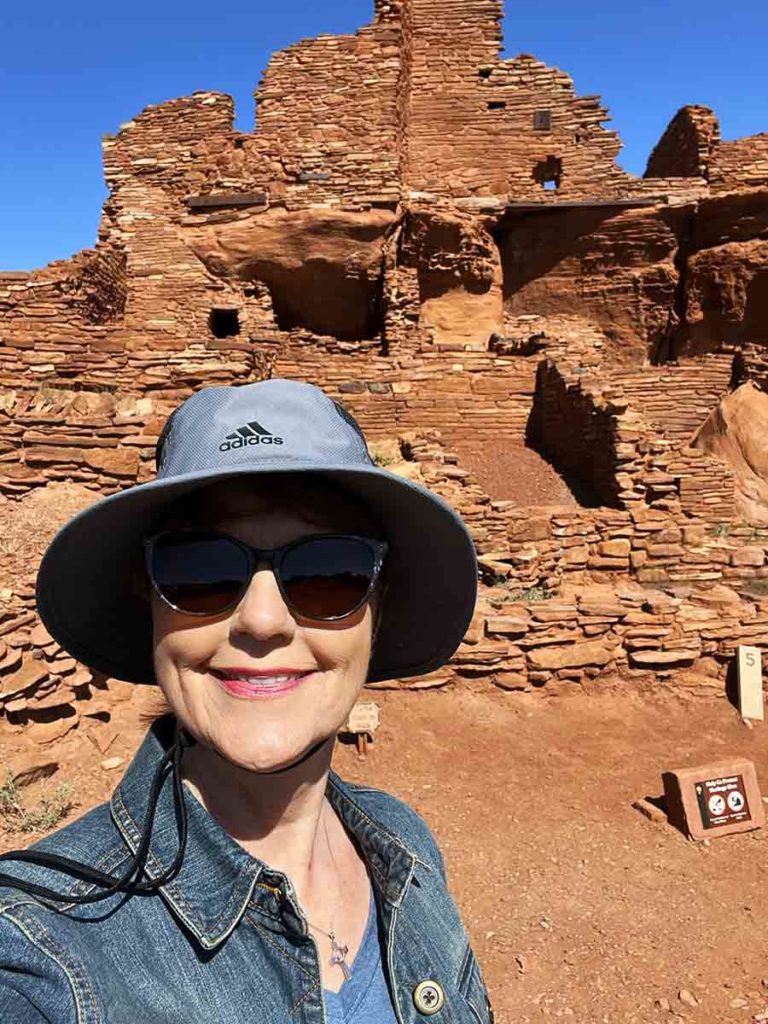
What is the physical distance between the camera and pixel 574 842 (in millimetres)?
4727

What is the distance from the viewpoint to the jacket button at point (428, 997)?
1.36 metres

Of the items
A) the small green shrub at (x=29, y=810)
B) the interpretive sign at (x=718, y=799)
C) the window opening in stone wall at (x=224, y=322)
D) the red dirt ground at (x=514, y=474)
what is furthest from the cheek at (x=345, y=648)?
the window opening in stone wall at (x=224, y=322)

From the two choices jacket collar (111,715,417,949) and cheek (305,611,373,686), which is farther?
cheek (305,611,373,686)

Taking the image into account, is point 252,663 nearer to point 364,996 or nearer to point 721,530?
point 364,996

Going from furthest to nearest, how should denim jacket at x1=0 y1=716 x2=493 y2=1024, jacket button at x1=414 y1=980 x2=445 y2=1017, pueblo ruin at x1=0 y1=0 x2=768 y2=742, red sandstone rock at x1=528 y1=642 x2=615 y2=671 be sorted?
pueblo ruin at x1=0 y1=0 x2=768 y2=742 < red sandstone rock at x1=528 y1=642 x2=615 y2=671 < jacket button at x1=414 y1=980 x2=445 y2=1017 < denim jacket at x1=0 y1=716 x2=493 y2=1024

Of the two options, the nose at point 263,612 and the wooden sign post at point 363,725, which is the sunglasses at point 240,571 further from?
the wooden sign post at point 363,725

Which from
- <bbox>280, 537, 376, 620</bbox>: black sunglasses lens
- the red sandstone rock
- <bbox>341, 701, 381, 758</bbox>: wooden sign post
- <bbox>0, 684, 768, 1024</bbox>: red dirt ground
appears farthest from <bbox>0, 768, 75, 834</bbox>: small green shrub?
the red sandstone rock

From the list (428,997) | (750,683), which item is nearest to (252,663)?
(428,997)

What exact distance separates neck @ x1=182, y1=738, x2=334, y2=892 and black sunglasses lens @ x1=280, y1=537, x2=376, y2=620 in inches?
11.6

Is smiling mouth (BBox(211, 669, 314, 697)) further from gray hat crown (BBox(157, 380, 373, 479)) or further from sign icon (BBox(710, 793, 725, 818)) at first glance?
sign icon (BBox(710, 793, 725, 818))

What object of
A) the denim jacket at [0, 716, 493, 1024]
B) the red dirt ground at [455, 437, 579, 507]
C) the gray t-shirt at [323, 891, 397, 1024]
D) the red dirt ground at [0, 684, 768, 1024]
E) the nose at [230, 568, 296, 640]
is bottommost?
the red dirt ground at [0, 684, 768, 1024]

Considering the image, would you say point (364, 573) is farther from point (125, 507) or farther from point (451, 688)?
point (451, 688)

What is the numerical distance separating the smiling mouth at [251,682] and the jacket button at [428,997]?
70 cm

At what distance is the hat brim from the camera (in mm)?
1319
